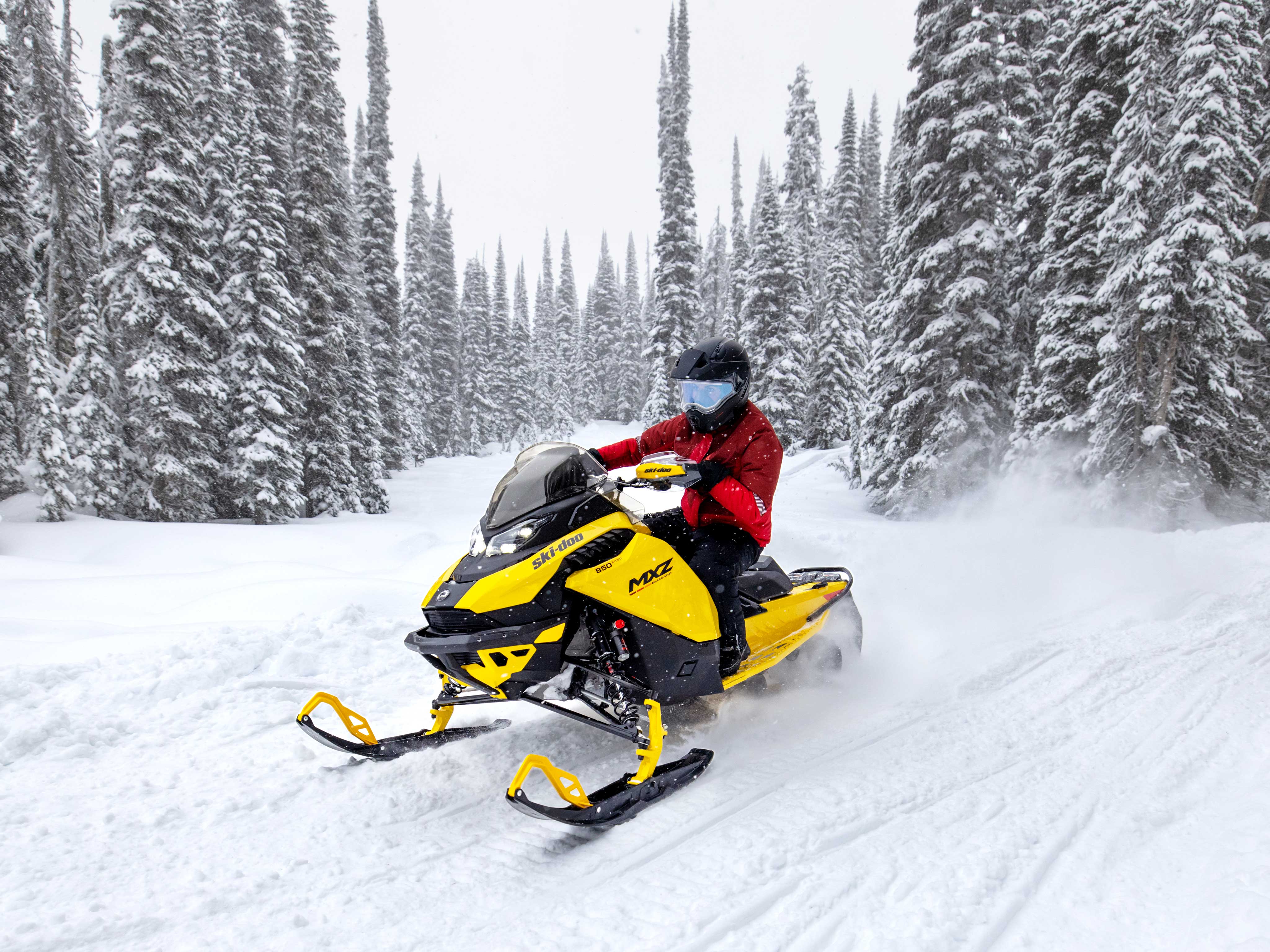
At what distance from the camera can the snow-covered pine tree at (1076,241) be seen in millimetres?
13961

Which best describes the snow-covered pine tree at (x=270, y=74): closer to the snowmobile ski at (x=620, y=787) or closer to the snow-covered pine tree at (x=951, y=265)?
the snow-covered pine tree at (x=951, y=265)

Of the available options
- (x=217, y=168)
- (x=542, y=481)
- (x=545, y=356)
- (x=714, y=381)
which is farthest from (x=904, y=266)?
(x=545, y=356)

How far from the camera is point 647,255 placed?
95.9m

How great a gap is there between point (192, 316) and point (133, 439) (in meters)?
3.00

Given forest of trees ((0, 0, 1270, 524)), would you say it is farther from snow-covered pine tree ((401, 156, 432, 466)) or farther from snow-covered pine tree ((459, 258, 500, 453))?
snow-covered pine tree ((459, 258, 500, 453))

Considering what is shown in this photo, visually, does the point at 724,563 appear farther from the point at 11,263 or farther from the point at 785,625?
the point at 11,263

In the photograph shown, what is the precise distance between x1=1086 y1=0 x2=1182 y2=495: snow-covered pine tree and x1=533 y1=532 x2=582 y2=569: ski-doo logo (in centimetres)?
1352

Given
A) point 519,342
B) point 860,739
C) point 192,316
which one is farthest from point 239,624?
point 519,342

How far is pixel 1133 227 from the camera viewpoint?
1264cm

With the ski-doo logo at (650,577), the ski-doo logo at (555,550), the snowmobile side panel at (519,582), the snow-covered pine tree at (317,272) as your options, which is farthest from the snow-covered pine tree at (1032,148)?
the snow-covered pine tree at (317,272)

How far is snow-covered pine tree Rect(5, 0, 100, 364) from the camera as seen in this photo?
15820mm

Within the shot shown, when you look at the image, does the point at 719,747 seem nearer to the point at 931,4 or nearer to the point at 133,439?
the point at 133,439

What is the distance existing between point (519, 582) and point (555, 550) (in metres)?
0.25

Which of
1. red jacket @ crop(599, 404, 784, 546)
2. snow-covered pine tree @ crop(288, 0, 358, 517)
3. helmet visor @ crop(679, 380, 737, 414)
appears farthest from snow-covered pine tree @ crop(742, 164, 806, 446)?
helmet visor @ crop(679, 380, 737, 414)
